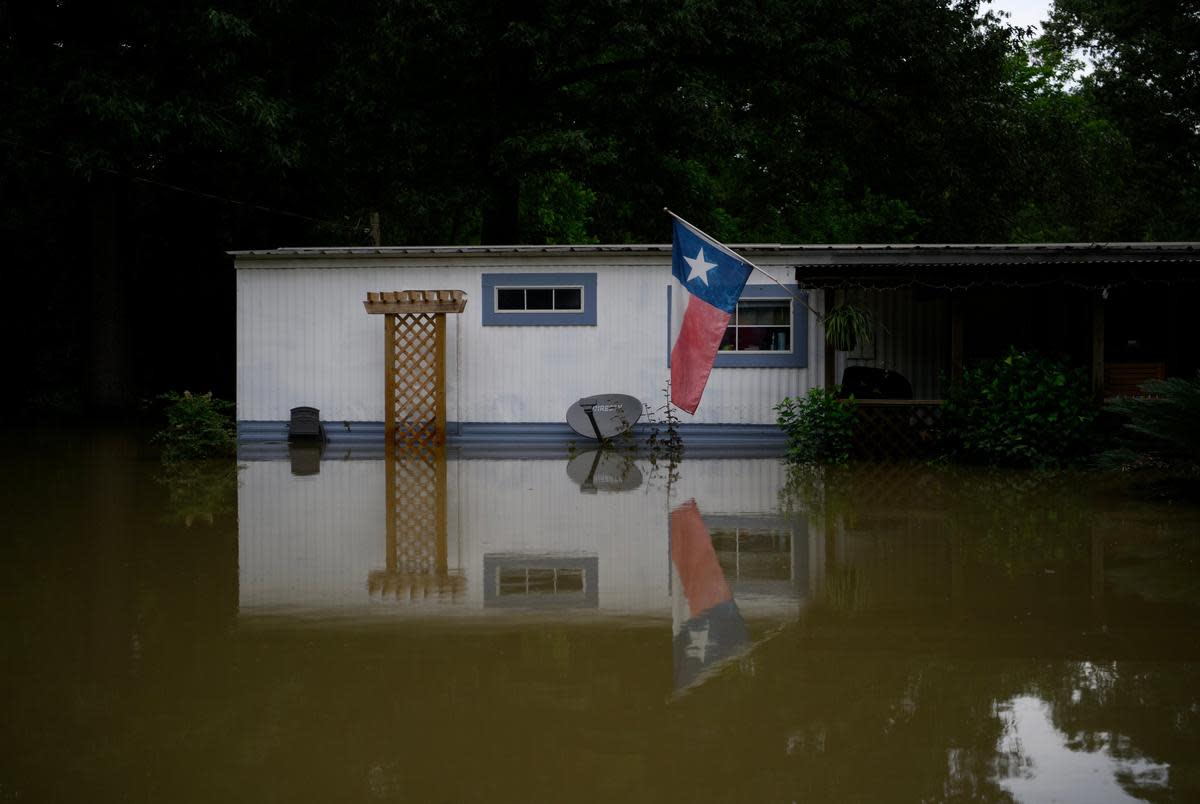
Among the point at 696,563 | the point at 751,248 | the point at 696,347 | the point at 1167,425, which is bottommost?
the point at 696,563

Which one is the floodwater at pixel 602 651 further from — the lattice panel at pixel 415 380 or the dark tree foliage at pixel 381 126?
the dark tree foliage at pixel 381 126

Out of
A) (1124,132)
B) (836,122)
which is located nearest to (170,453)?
(836,122)

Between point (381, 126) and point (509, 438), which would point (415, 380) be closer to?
point (509, 438)

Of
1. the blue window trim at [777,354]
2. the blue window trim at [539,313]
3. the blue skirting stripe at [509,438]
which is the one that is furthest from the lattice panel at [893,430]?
the blue window trim at [539,313]

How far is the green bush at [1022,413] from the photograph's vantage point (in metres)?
14.0

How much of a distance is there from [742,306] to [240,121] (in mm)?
9798

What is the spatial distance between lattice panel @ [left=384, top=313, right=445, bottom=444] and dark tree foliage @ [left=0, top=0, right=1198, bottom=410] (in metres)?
5.97

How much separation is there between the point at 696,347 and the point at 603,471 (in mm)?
2668

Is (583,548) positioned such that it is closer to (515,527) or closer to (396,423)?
(515,527)

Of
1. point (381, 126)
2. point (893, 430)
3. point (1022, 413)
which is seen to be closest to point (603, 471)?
point (893, 430)

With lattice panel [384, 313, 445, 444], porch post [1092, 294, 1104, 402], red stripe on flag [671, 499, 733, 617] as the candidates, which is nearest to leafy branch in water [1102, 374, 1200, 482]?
porch post [1092, 294, 1104, 402]

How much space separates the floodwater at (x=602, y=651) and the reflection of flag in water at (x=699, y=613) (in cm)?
3

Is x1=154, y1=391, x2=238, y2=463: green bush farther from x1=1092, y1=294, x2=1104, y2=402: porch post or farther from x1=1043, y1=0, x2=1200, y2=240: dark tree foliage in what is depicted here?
x1=1043, y1=0, x2=1200, y2=240: dark tree foliage

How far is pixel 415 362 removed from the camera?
17047 mm
